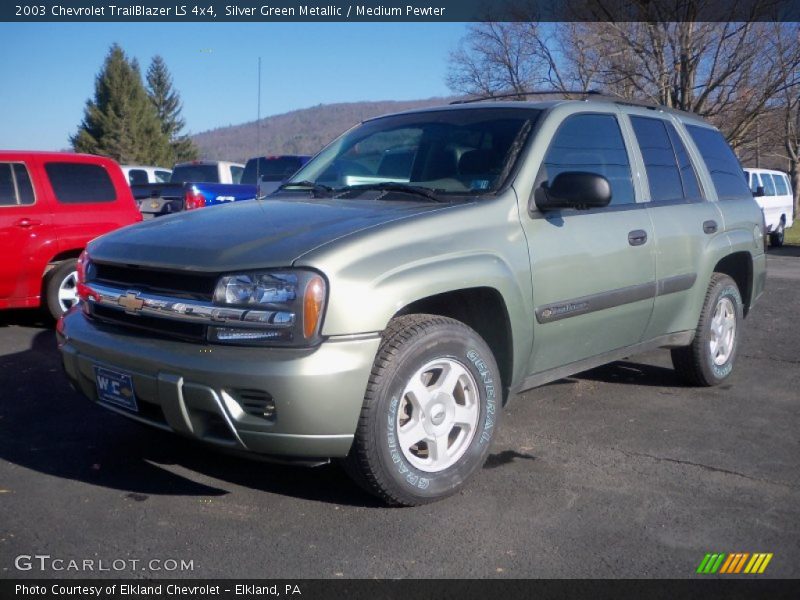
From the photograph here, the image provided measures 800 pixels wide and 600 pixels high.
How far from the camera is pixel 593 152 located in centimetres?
455

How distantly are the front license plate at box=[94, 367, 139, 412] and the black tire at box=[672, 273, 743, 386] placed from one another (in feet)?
12.1

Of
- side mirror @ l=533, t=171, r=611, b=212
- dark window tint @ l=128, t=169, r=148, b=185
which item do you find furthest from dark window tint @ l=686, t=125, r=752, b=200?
dark window tint @ l=128, t=169, r=148, b=185

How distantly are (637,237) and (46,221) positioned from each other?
5.62 metres

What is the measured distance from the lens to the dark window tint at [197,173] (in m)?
16.6

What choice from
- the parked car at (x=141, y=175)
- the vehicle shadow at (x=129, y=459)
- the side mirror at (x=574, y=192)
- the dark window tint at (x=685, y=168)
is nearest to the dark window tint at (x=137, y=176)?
the parked car at (x=141, y=175)

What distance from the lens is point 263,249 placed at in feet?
10.7

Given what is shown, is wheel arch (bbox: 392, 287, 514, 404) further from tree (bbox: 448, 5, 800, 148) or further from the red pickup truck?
tree (bbox: 448, 5, 800, 148)

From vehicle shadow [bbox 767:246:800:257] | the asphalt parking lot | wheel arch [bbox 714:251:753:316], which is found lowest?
vehicle shadow [bbox 767:246:800:257]

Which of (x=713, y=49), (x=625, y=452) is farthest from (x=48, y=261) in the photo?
(x=713, y=49)

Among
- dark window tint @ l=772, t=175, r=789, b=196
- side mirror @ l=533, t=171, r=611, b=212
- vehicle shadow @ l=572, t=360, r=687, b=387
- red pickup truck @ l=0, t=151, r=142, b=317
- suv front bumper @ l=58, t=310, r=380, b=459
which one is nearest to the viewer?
suv front bumper @ l=58, t=310, r=380, b=459

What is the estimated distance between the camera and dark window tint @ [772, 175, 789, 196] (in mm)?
21470

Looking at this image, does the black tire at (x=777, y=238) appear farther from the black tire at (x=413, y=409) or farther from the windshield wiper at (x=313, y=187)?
the black tire at (x=413, y=409)

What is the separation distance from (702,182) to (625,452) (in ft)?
7.18
